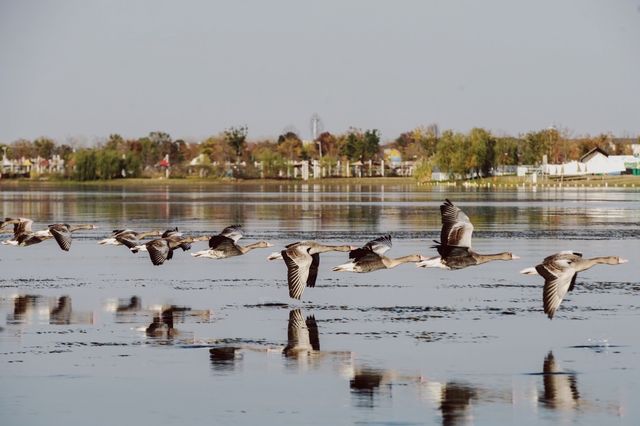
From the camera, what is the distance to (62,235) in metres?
32.3

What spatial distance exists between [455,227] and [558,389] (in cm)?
768

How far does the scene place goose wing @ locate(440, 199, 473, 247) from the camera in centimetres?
2572

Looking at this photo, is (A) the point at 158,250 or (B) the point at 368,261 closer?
(B) the point at 368,261

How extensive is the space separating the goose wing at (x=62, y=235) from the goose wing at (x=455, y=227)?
1047 cm

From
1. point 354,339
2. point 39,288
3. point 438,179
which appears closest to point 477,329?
point 354,339

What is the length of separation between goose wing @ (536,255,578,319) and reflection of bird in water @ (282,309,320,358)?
3885 mm

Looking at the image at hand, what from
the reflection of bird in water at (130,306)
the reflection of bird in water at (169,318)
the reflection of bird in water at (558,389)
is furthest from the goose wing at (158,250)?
the reflection of bird in water at (558,389)

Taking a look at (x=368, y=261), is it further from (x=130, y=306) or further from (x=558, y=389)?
(x=558, y=389)

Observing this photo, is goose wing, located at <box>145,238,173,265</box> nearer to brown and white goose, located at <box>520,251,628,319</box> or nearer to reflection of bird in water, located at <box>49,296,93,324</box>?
reflection of bird in water, located at <box>49,296,93,324</box>

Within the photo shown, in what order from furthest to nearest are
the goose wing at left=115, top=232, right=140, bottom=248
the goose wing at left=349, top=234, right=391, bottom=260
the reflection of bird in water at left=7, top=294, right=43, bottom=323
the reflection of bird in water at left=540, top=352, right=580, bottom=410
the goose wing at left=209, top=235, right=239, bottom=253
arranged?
the goose wing at left=115, top=232, right=140, bottom=248, the goose wing at left=209, top=235, right=239, bottom=253, the goose wing at left=349, top=234, right=391, bottom=260, the reflection of bird in water at left=7, top=294, right=43, bottom=323, the reflection of bird in water at left=540, top=352, right=580, bottom=410

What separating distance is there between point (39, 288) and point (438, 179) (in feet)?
501

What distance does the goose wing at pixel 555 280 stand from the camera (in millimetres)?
21031

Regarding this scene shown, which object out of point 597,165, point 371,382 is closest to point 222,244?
point 371,382

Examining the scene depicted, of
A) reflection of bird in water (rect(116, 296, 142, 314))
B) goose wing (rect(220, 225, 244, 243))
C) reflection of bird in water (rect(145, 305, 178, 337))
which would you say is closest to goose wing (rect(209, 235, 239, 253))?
goose wing (rect(220, 225, 244, 243))
